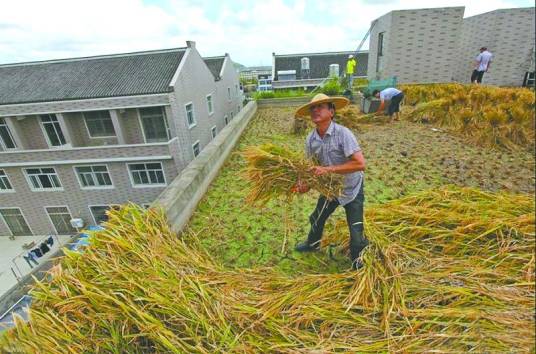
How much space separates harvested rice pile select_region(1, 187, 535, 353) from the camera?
140cm

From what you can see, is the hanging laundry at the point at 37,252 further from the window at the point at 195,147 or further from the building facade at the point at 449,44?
the building facade at the point at 449,44

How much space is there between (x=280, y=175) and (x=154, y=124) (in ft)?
43.0

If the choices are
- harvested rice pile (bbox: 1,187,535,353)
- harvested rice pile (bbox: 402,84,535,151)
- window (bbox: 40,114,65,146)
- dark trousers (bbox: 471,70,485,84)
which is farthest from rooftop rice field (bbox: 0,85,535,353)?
window (bbox: 40,114,65,146)

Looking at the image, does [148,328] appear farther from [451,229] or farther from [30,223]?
[30,223]

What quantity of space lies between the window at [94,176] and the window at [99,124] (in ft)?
6.79

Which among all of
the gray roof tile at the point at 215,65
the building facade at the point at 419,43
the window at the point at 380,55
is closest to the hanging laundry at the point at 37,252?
the gray roof tile at the point at 215,65

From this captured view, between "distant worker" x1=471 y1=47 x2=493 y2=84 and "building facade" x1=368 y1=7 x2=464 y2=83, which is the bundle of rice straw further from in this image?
"building facade" x1=368 y1=7 x2=464 y2=83

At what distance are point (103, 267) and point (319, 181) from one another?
1797 millimetres

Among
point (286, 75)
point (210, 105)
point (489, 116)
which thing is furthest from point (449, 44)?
point (286, 75)

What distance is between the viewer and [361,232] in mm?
2105

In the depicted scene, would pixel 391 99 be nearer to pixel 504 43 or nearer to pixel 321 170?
pixel 321 170

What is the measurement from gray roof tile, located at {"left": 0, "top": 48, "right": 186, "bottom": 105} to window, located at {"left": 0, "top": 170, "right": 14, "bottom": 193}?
397cm

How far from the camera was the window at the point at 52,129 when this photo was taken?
13.2 meters

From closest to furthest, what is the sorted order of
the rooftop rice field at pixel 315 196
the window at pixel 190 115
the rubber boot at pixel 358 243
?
the rubber boot at pixel 358 243 → the rooftop rice field at pixel 315 196 → the window at pixel 190 115
